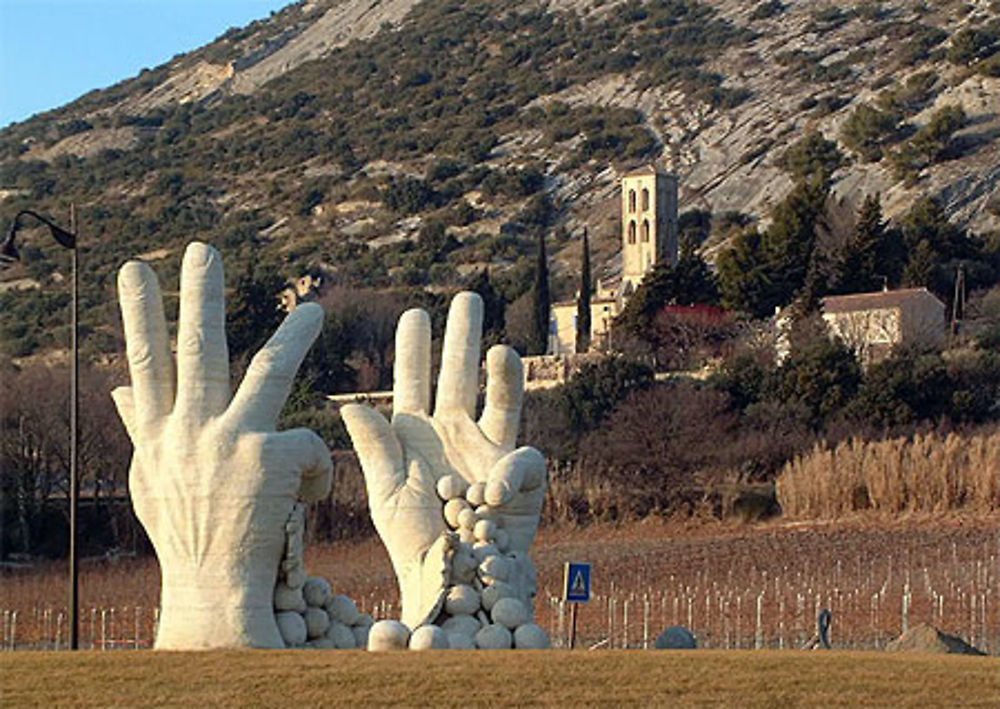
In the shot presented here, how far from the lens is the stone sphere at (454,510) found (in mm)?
25156

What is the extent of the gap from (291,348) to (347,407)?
243 cm

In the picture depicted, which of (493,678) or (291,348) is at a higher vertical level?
(291,348)

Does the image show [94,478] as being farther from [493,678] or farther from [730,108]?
[730,108]

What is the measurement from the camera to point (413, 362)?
26.5 m

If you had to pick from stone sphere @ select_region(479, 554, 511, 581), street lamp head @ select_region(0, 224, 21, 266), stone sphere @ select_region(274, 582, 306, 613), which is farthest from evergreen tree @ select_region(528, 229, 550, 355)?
stone sphere @ select_region(274, 582, 306, 613)

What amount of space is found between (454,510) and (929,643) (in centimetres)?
580

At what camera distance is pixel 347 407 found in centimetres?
2562

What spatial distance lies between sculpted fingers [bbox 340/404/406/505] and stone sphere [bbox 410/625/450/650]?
3.15m

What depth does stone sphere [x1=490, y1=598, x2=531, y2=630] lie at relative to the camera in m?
23.5

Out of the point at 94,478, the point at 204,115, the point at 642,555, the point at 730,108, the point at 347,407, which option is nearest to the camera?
the point at 347,407

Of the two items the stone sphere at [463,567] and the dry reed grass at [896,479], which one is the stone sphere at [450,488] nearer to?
the stone sphere at [463,567]

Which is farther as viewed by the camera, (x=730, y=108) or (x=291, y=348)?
(x=730, y=108)

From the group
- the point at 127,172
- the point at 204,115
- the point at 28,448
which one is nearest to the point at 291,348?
the point at 28,448

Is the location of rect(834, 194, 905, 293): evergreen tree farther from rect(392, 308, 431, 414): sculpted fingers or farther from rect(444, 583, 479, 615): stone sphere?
rect(444, 583, 479, 615): stone sphere
